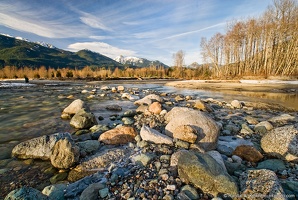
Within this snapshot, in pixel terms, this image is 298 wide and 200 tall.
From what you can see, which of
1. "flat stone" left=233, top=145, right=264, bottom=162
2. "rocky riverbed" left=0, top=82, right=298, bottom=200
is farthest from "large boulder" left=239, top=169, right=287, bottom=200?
"flat stone" left=233, top=145, right=264, bottom=162

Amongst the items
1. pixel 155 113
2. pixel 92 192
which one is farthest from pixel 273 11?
pixel 92 192

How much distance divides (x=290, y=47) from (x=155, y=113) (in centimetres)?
3464

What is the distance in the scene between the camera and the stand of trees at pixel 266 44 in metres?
28.1

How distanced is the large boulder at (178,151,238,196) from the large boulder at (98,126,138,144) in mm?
2203

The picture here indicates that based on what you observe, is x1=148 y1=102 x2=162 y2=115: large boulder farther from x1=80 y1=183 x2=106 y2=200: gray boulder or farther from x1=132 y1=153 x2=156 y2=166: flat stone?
x1=80 y1=183 x2=106 y2=200: gray boulder

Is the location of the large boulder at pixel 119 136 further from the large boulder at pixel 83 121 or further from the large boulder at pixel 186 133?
the large boulder at pixel 83 121

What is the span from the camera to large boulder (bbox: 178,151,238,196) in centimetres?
232

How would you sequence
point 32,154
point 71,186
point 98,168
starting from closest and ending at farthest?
point 71,186
point 98,168
point 32,154

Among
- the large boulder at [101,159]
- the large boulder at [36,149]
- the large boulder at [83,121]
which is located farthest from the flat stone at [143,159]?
the large boulder at [83,121]

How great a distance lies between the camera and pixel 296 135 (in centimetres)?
380

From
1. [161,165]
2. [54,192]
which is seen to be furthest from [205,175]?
[54,192]

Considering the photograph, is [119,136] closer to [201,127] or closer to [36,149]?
[36,149]

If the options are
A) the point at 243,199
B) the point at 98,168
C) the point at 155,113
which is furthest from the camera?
the point at 155,113

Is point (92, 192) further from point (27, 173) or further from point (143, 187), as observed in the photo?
point (27, 173)
